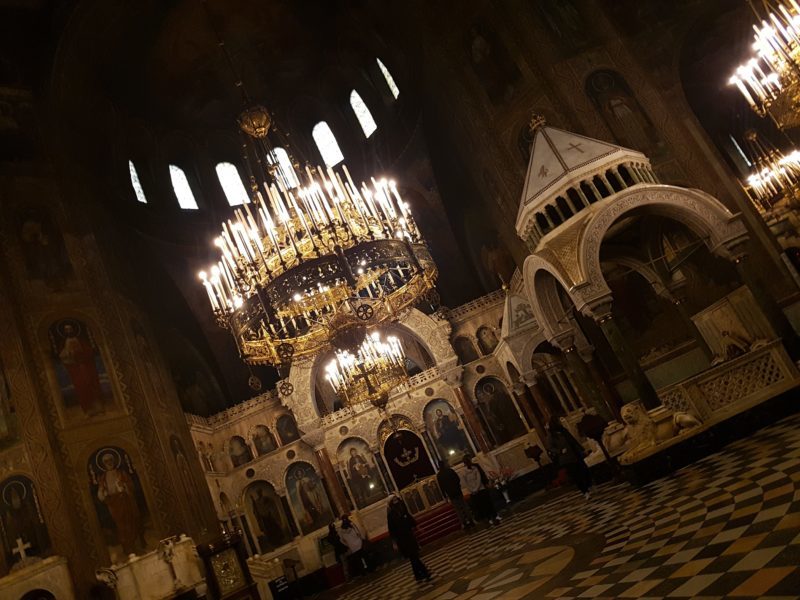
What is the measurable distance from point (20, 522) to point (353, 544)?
6989mm

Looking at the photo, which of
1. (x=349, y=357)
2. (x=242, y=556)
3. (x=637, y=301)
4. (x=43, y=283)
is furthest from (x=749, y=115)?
(x=43, y=283)

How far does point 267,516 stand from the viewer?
→ 1903 cm

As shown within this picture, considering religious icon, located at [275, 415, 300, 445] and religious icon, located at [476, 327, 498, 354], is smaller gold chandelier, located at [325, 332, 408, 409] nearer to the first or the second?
religious icon, located at [476, 327, 498, 354]

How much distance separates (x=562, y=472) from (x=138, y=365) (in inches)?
436

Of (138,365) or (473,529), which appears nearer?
(473,529)

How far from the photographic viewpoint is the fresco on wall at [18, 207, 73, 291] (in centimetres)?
1362

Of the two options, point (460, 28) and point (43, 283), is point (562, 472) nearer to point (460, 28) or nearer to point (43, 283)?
point (460, 28)

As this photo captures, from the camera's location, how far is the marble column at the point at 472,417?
741 inches

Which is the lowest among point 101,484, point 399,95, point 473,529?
point 473,529

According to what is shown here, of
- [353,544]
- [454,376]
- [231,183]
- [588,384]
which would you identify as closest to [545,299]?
[588,384]

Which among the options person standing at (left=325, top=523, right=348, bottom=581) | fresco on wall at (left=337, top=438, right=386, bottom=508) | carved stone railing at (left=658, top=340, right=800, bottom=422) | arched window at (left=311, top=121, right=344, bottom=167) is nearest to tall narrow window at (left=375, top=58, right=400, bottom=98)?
arched window at (left=311, top=121, right=344, bottom=167)

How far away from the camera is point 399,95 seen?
66.3ft

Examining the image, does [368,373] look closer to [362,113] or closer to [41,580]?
[41,580]

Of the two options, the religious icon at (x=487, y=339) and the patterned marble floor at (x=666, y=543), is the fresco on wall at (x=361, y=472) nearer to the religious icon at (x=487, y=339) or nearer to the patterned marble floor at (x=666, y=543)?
the religious icon at (x=487, y=339)
